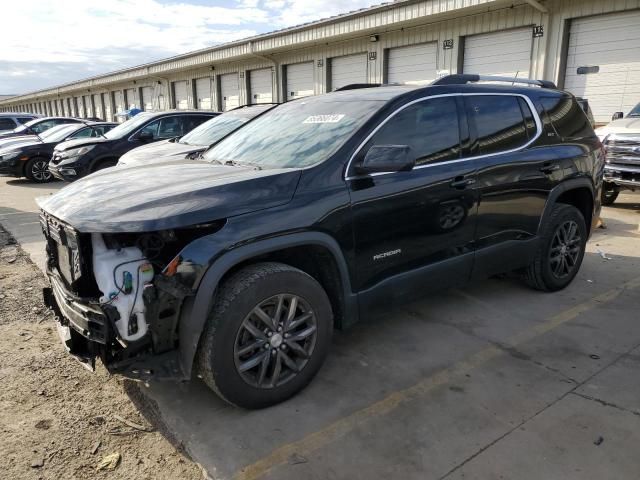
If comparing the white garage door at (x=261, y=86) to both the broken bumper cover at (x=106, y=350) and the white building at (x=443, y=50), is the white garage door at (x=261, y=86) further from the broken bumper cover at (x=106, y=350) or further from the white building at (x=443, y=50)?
the broken bumper cover at (x=106, y=350)

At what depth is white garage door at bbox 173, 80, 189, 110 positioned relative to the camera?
26688 millimetres

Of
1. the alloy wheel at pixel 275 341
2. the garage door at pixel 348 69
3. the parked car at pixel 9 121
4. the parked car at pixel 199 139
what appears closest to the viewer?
the alloy wheel at pixel 275 341

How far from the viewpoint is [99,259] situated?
2.66m

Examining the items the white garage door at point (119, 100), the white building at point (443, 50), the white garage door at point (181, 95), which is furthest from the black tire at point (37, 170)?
the white garage door at point (119, 100)

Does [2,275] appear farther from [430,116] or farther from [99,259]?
[430,116]

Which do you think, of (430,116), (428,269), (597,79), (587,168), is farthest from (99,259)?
(597,79)

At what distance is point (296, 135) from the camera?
3596mm

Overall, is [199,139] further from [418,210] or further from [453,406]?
[453,406]

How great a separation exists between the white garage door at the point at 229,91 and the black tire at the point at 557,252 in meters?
19.1

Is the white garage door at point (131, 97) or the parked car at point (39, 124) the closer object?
the parked car at point (39, 124)

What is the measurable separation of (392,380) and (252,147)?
6.40 feet

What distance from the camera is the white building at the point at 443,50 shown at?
1070 centimetres

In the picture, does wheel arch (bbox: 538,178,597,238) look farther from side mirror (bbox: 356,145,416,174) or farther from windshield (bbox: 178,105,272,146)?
windshield (bbox: 178,105,272,146)

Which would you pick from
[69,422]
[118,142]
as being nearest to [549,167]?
[69,422]
